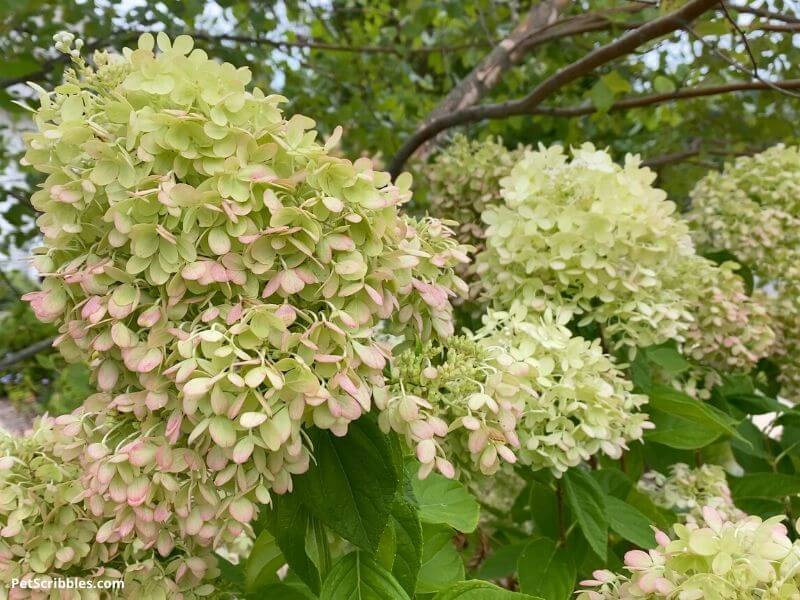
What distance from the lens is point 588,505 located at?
3.17 feet

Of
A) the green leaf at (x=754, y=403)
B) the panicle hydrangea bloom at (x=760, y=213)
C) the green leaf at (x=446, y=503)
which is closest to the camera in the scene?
the green leaf at (x=446, y=503)

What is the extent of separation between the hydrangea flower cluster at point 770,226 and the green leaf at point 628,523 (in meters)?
0.76

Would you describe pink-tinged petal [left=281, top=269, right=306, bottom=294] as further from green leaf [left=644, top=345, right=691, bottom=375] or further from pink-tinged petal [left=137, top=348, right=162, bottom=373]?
green leaf [left=644, top=345, right=691, bottom=375]

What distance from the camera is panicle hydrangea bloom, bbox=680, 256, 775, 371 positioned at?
4.32 ft

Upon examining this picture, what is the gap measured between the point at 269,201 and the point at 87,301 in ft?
0.58

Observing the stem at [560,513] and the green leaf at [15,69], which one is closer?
the stem at [560,513]

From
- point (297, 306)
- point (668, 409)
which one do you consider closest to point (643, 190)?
point (668, 409)

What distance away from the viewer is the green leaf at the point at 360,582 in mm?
654

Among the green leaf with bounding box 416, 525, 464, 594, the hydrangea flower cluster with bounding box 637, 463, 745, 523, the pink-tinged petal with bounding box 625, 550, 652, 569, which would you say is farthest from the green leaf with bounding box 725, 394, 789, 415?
the pink-tinged petal with bounding box 625, 550, 652, 569

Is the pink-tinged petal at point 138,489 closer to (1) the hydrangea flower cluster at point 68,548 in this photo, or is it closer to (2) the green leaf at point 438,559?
(1) the hydrangea flower cluster at point 68,548

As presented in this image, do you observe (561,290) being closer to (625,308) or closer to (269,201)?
(625,308)

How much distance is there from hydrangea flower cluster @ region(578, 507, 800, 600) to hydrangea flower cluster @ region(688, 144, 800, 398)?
3.67 feet

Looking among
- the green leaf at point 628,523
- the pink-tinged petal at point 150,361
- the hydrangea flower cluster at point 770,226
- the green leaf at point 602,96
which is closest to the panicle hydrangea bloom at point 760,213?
the hydrangea flower cluster at point 770,226

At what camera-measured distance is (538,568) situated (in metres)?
1.01
